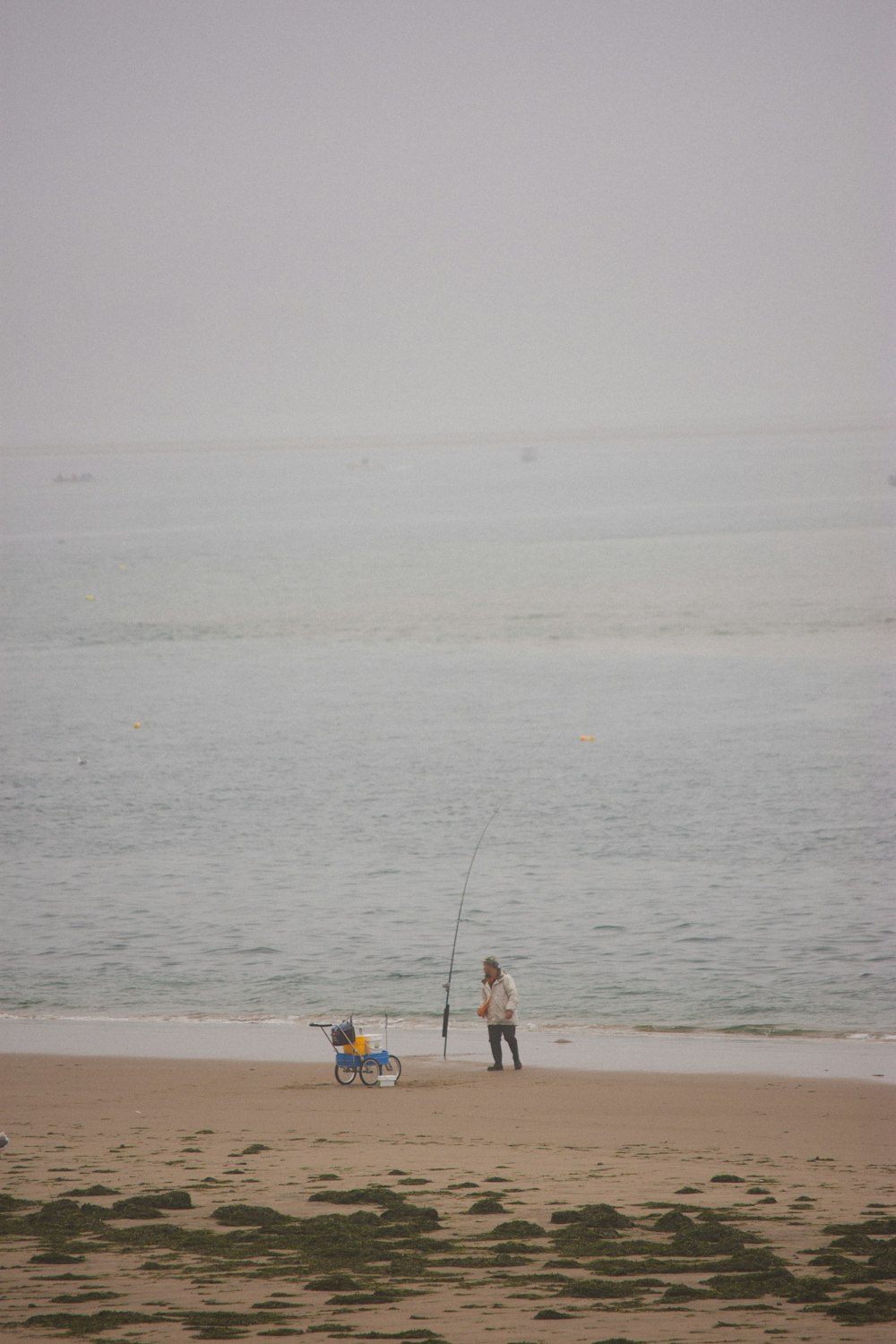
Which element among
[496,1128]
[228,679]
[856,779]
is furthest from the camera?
[228,679]

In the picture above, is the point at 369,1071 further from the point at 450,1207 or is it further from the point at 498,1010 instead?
the point at 450,1207

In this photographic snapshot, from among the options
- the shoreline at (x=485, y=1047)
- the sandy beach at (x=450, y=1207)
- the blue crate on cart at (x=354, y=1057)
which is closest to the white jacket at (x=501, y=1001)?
the sandy beach at (x=450, y=1207)

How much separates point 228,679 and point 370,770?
391 inches

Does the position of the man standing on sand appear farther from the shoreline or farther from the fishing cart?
the fishing cart

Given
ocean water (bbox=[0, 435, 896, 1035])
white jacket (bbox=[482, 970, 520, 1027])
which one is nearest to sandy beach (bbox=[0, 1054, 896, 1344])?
white jacket (bbox=[482, 970, 520, 1027])

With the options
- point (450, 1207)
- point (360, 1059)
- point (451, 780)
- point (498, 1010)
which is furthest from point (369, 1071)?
point (451, 780)

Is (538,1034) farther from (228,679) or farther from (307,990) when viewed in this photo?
(228,679)

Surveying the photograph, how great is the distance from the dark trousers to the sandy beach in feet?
0.53

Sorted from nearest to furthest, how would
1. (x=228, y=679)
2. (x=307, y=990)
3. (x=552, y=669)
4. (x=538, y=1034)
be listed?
(x=538, y=1034), (x=307, y=990), (x=228, y=679), (x=552, y=669)

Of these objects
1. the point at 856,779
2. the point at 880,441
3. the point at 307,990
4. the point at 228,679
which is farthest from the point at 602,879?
the point at 880,441

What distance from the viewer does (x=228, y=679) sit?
3306 centimetres

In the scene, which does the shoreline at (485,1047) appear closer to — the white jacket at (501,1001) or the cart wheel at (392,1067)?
the white jacket at (501,1001)

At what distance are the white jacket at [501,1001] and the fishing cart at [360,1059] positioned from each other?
2.14 feet

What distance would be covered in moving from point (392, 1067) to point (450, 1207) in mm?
2882
